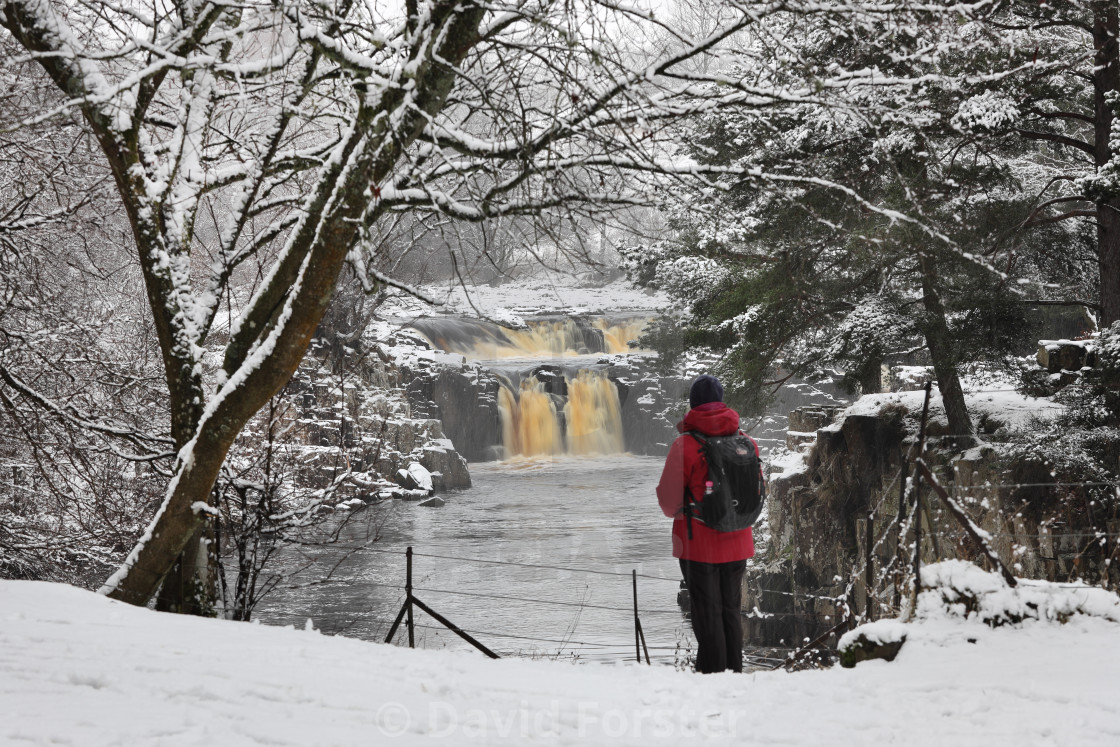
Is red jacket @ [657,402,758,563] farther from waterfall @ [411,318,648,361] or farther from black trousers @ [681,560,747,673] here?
waterfall @ [411,318,648,361]

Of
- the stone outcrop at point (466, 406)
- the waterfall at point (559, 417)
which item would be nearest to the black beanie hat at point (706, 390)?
the stone outcrop at point (466, 406)

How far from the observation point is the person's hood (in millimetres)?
4363

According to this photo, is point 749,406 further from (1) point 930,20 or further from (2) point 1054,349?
(1) point 930,20

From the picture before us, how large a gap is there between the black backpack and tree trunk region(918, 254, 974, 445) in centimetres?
586

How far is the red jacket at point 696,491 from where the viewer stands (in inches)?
169

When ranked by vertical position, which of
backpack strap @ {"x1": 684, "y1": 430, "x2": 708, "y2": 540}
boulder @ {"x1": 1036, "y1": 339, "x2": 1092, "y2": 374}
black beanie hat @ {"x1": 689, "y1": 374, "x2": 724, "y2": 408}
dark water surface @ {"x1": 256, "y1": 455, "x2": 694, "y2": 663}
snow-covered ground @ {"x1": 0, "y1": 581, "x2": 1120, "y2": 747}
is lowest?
dark water surface @ {"x1": 256, "y1": 455, "x2": 694, "y2": 663}

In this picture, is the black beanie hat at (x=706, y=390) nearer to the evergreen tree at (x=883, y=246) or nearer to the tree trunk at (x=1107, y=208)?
the evergreen tree at (x=883, y=246)

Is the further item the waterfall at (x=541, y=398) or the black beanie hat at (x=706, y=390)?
the waterfall at (x=541, y=398)

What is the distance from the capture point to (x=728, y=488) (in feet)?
14.0

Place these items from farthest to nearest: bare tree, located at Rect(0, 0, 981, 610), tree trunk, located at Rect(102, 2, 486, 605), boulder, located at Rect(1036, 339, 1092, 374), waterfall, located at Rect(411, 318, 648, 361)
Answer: waterfall, located at Rect(411, 318, 648, 361)
boulder, located at Rect(1036, 339, 1092, 374)
tree trunk, located at Rect(102, 2, 486, 605)
bare tree, located at Rect(0, 0, 981, 610)

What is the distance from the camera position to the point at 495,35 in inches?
172

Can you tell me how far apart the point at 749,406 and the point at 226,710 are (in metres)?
11.7

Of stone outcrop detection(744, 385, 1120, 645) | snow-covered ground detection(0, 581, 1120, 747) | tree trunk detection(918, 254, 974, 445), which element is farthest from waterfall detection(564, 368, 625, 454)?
snow-covered ground detection(0, 581, 1120, 747)

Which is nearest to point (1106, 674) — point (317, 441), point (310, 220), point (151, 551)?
point (310, 220)
